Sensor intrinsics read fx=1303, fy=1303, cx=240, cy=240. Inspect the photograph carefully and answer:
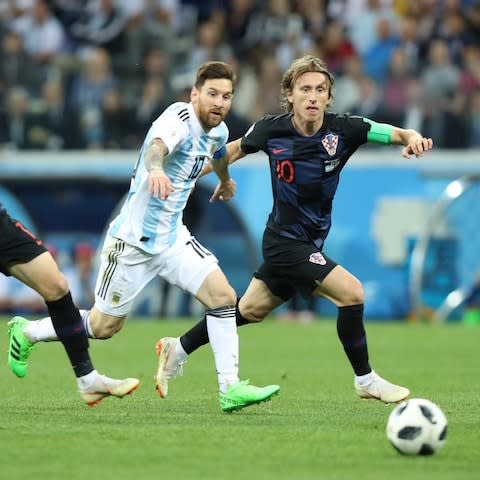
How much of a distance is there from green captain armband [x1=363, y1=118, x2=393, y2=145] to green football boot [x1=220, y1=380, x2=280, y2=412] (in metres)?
1.92

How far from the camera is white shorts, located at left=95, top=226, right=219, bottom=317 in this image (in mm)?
9062

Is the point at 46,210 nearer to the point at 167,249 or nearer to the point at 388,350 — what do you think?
the point at 388,350

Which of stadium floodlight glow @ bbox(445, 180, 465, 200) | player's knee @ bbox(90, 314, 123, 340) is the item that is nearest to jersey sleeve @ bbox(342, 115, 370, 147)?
player's knee @ bbox(90, 314, 123, 340)

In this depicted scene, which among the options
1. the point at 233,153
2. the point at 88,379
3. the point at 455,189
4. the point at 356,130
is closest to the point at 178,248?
the point at 233,153

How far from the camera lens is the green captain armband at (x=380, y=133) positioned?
922 centimetres

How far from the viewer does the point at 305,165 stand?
9.30m

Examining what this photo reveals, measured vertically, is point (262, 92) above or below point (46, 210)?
above

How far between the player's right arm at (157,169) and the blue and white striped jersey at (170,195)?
18cm

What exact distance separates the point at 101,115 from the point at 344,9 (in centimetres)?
458

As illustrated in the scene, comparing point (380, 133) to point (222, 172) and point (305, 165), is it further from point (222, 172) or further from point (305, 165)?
point (222, 172)

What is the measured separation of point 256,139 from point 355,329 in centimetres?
155

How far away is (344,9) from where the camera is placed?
72.9 feet

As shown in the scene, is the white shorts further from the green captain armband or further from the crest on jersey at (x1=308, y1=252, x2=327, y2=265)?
the green captain armband

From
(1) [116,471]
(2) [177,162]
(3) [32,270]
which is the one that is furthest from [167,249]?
(1) [116,471]
